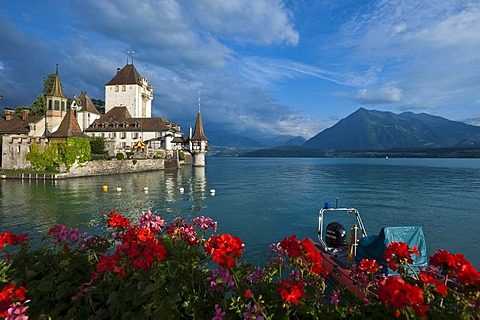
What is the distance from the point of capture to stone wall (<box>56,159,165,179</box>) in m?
52.2

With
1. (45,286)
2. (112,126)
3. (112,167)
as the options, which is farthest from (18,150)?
(45,286)

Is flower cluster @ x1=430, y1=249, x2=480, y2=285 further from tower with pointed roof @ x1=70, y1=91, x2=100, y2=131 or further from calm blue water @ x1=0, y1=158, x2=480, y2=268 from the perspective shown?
tower with pointed roof @ x1=70, y1=91, x2=100, y2=131

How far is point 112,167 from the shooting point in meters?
60.7

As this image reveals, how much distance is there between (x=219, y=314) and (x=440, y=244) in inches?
→ 843

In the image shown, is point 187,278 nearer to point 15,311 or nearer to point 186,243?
point 186,243

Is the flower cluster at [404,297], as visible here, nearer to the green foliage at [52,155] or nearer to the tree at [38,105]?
the green foliage at [52,155]

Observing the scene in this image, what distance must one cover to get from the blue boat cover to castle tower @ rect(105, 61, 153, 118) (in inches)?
3636

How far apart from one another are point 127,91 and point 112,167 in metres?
40.4

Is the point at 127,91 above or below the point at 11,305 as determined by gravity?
above

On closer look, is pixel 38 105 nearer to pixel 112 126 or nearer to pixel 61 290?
pixel 112 126

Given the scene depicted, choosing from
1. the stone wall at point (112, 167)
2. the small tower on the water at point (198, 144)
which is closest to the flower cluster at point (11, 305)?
the stone wall at point (112, 167)

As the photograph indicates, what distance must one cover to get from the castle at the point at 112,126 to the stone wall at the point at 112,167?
156 inches

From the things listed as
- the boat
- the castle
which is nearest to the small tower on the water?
the castle

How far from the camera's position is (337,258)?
11602 millimetres
